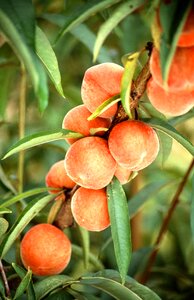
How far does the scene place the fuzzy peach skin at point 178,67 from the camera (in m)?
0.59

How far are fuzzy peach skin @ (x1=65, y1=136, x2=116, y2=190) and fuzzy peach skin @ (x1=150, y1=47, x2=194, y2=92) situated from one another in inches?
6.2

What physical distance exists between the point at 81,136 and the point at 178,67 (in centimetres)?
21

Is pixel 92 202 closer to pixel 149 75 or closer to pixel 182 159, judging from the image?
pixel 149 75

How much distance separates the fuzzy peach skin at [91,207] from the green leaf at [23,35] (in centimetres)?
23

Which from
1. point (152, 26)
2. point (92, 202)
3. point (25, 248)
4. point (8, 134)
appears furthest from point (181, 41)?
point (8, 134)

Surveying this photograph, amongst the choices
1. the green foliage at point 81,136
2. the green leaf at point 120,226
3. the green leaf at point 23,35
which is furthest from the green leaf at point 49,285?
the green leaf at point 23,35

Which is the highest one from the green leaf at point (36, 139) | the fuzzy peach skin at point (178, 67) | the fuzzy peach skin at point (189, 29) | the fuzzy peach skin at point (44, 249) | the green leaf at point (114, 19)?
the green leaf at point (114, 19)

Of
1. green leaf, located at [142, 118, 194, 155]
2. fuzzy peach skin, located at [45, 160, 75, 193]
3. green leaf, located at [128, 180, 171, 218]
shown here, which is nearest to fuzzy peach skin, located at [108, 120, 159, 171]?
green leaf, located at [142, 118, 194, 155]

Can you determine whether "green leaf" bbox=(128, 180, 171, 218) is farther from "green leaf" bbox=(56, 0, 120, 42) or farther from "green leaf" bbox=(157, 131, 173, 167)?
"green leaf" bbox=(56, 0, 120, 42)

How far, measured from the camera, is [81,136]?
0.75 m

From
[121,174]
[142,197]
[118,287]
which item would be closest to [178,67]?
[121,174]

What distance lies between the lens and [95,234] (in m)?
1.60

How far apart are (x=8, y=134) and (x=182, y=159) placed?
2.51 ft

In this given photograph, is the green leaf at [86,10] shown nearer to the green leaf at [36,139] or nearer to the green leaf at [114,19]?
the green leaf at [114,19]
